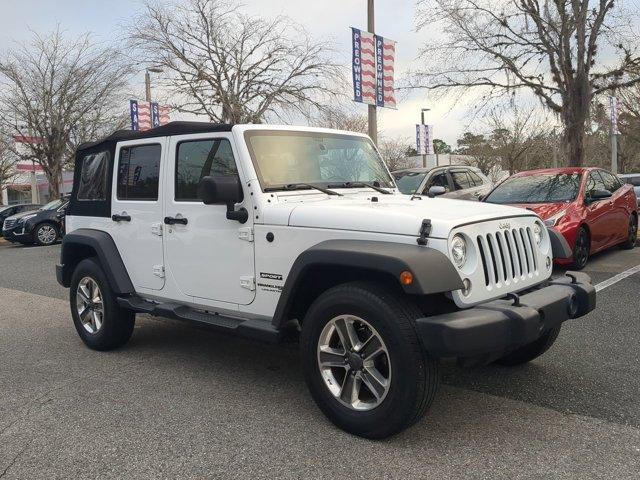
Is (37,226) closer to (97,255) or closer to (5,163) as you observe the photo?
(97,255)

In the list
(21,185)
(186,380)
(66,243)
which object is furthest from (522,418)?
(21,185)

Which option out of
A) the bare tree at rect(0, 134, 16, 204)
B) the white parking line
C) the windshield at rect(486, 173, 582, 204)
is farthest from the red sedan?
the bare tree at rect(0, 134, 16, 204)

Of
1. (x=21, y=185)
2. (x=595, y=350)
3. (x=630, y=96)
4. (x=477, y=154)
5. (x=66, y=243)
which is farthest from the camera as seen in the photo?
(x=21, y=185)

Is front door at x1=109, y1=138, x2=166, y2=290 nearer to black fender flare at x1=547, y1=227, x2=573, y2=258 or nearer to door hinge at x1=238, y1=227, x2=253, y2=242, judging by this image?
door hinge at x1=238, y1=227, x2=253, y2=242

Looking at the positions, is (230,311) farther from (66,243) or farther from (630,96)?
(630,96)

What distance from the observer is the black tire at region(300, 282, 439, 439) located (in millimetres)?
2979

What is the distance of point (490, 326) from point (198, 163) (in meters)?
2.45

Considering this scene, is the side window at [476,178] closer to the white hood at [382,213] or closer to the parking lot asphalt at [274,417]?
the parking lot asphalt at [274,417]

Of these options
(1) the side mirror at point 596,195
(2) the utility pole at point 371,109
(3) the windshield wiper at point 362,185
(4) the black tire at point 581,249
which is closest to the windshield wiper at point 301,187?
(3) the windshield wiper at point 362,185

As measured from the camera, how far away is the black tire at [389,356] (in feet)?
9.77

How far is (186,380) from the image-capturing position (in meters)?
4.38

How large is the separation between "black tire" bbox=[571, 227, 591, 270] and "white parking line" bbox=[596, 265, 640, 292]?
0.54 m

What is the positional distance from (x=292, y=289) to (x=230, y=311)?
0.82 meters

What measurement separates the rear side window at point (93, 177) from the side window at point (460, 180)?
7.52m
